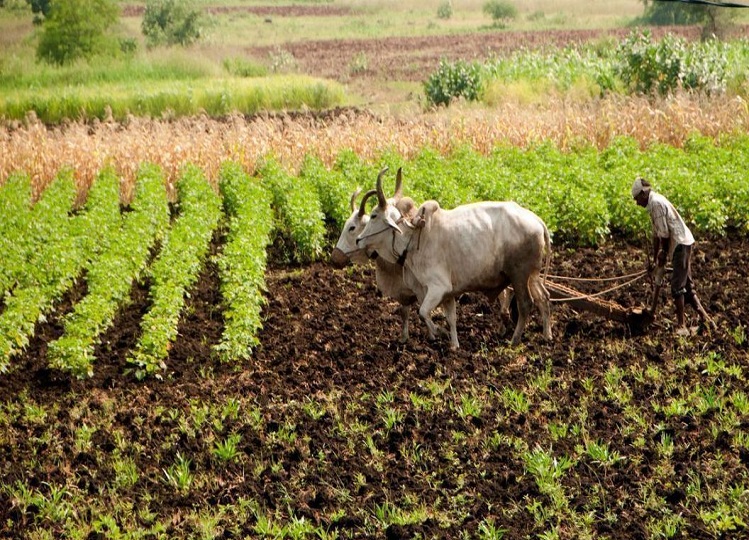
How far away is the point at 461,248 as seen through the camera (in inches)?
440

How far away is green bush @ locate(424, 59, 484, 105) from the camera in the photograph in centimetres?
3041

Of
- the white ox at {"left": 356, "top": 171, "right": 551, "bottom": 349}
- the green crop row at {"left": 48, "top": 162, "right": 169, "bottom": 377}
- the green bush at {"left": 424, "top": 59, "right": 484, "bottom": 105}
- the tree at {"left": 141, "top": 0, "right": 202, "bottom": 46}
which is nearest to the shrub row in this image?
the green bush at {"left": 424, "top": 59, "right": 484, "bottom": 105}

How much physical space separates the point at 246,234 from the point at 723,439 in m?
8.16

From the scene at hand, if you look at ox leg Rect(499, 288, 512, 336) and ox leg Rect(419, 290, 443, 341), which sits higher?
ox leg Rect(419, 290, 443, 341)

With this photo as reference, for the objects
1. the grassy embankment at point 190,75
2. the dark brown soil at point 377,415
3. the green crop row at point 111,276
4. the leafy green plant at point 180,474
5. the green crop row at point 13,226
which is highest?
the green crop row at point 13,226

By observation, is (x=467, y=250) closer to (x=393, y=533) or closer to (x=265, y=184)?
(x=393, y=533)

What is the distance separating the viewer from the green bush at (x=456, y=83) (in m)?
30.4

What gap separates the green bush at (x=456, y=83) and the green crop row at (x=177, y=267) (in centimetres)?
1227

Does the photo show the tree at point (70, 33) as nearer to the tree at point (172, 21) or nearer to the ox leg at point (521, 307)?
the tree at point (172, 21)

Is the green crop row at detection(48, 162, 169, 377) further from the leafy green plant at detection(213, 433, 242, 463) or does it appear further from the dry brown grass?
the leafy green plant at detection(213, 433, 242, 463)

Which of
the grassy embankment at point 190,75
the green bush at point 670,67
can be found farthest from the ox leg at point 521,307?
the green bush at point 670,67

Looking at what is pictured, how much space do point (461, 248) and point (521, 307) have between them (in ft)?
2.83

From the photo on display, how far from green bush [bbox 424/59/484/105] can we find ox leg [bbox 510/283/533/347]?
761 inches

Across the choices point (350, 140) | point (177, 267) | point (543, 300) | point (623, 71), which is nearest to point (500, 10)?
point (623, 71)
